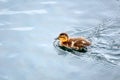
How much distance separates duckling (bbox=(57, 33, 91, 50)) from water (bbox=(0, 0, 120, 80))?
0.55 feet

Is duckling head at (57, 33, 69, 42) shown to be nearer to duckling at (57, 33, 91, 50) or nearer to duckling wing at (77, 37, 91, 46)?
duckling at (57, 33, 91, 50)

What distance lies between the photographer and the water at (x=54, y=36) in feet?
26.0

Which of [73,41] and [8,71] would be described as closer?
[8,71]

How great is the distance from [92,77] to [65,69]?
0.55m

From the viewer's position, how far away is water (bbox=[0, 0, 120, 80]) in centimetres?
791

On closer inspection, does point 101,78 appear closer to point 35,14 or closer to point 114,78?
point 114,78

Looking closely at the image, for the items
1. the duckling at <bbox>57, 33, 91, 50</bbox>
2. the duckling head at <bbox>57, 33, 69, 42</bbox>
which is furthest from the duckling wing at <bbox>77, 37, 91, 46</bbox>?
the duckling head at <bbox>57, 33, 69, 42</bbox>

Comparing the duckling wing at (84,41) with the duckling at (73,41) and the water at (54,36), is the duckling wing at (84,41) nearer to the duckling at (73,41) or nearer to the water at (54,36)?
the duckling at (73,41)

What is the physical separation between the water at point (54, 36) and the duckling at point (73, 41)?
0.17 metres

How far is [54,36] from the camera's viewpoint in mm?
9117

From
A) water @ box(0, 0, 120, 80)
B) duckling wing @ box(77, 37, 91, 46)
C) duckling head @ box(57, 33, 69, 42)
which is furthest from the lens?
duckling head @ box(57, 33, 69, 42)

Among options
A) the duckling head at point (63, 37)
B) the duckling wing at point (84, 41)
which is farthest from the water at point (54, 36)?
the duckling head at point (63, 37)

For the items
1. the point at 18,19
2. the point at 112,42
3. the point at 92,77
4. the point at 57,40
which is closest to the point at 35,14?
the point at 18,19

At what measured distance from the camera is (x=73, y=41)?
8.70 m
